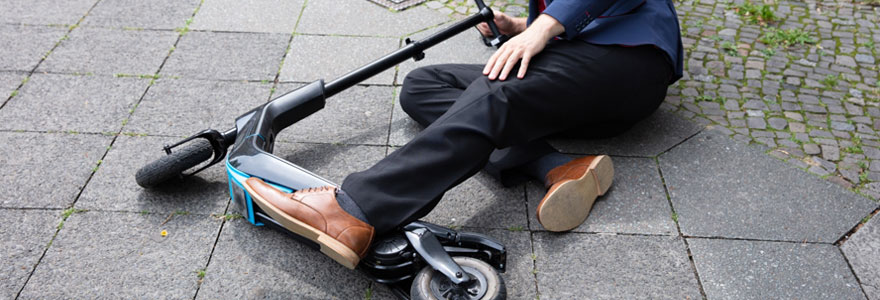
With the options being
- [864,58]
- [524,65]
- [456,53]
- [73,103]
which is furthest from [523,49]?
[864,58]

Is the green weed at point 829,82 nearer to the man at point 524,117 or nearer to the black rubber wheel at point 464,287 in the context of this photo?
the man at point 524,117

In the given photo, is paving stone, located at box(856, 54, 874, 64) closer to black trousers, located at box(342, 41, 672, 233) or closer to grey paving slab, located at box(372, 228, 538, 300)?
black trousers, located at box(342, 41, 672, 233)

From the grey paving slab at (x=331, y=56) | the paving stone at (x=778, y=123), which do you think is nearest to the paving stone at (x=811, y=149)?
the paving stone at (x=778, y=123)

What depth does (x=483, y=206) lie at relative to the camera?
9.04ft

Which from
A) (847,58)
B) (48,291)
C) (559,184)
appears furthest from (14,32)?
(847,58)

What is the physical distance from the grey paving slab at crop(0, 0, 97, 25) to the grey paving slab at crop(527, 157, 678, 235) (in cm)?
317

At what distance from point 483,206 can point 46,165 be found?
6.13ft

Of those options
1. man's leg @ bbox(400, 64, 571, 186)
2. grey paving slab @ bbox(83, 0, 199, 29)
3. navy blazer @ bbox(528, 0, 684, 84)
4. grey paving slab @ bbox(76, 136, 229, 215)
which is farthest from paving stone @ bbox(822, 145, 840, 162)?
grey paving slab @ bbox(83, 0, 199, 29)

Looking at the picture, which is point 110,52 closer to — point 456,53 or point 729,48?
point 456,53

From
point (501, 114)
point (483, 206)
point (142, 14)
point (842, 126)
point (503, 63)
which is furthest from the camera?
point (142, 14)

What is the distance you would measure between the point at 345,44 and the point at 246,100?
31.7 inches

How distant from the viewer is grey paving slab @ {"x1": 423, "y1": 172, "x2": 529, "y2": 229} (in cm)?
267

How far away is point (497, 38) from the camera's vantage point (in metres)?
3.07

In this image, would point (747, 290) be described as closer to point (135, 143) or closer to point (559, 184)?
point (559, 184)
